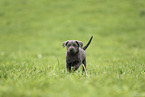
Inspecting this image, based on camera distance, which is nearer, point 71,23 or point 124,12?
point 71,23

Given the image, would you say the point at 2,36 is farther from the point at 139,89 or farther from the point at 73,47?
the point at 139,89

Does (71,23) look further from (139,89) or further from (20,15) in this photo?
(139,89)

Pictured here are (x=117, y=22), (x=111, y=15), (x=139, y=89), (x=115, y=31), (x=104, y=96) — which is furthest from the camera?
(x=111, y=15)

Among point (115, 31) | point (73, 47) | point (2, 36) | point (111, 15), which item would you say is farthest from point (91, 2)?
point (73, 47)

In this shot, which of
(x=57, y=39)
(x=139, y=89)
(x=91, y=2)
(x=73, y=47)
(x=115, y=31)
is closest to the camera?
(x=139, y=89)

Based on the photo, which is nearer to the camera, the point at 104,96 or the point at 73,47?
the point at 104,96

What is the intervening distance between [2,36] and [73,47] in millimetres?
14902

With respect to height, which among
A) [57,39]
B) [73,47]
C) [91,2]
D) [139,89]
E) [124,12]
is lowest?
[139,89]

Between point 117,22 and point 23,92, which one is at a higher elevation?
point 117,22

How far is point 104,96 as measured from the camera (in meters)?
2.03

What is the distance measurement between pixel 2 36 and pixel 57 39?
597cm

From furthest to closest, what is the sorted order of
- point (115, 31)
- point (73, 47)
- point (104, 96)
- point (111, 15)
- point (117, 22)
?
1. point (111, 15)
2. point (117, 22)
3. point (115, 31)
4. point (73, 47)
5. point (104, 96)

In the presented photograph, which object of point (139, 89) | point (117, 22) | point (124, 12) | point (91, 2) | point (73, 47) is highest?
point (91, 2)

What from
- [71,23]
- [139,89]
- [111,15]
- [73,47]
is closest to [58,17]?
[71,23]
